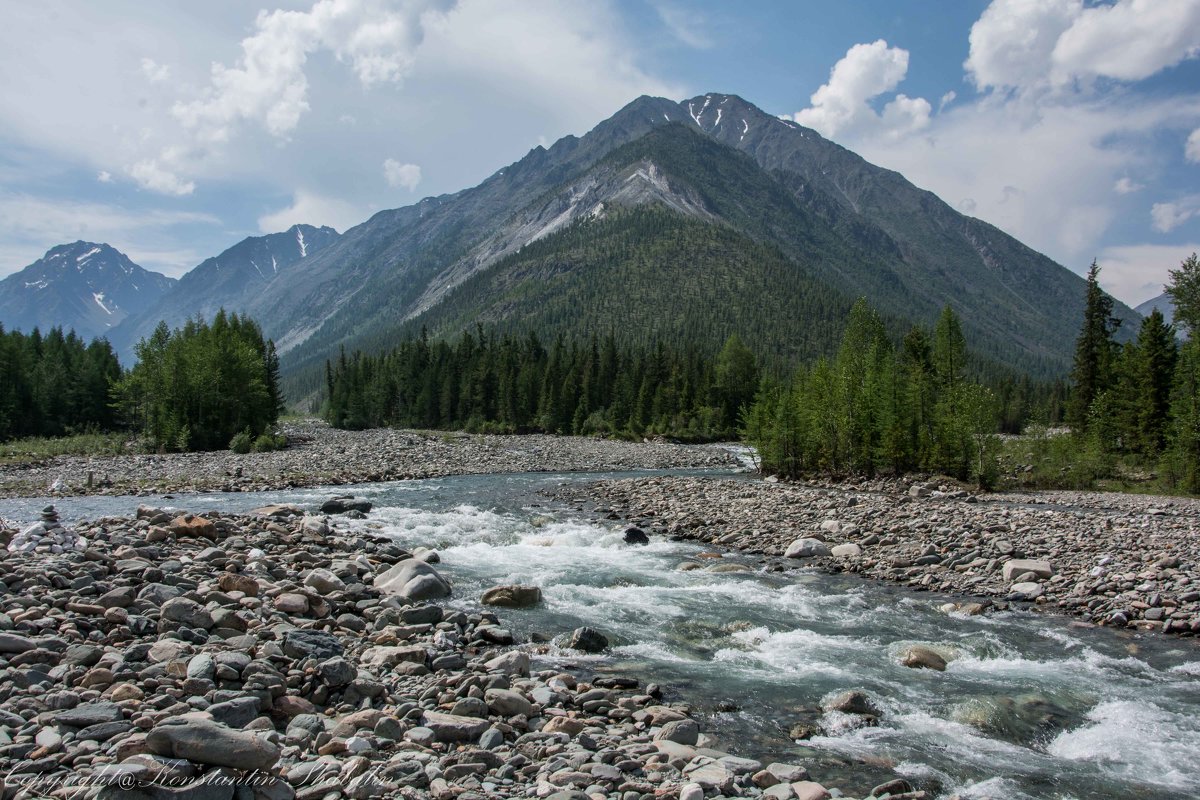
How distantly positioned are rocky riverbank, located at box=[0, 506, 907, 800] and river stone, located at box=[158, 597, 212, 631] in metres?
0.02

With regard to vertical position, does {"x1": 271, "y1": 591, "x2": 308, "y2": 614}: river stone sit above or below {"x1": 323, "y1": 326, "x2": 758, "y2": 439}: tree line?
below

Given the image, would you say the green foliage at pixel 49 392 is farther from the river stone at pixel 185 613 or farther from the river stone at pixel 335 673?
the river stone at pixel 335 673

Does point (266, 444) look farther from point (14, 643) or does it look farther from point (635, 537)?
point (14, 643)

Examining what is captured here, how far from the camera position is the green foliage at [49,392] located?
63.2 m

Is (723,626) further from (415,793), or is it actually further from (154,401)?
(154,401)

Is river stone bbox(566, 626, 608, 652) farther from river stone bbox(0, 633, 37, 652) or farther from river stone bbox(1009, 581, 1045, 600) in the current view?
river stone bbox(1009, 581, 1045, 600)

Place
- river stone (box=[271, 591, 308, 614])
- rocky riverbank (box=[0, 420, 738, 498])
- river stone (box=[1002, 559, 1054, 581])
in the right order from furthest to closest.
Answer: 1. rocky riverbank (box=[0, 420, 738, 498])
2. river stone (box=[1002, 559, 1054, 581])
3. river stone (box=[271, 591, 308, 614])

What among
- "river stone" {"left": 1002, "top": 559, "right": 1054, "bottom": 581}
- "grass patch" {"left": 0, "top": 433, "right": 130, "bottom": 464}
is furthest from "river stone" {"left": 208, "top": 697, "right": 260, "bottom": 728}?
"grass patch" {"left": 0, "top": 433, "right": 130, "bottom": 464}

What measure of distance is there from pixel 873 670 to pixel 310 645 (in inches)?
350

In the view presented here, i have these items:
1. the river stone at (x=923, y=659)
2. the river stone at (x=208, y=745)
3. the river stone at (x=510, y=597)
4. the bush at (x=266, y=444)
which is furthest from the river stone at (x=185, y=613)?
the bush at (x=266, y=444)

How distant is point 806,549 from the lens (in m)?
20.3

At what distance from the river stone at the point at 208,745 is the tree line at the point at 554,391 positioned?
264ft

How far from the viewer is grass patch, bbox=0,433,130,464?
4341 centimetres

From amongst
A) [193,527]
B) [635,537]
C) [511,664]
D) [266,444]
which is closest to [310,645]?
[511,664]
